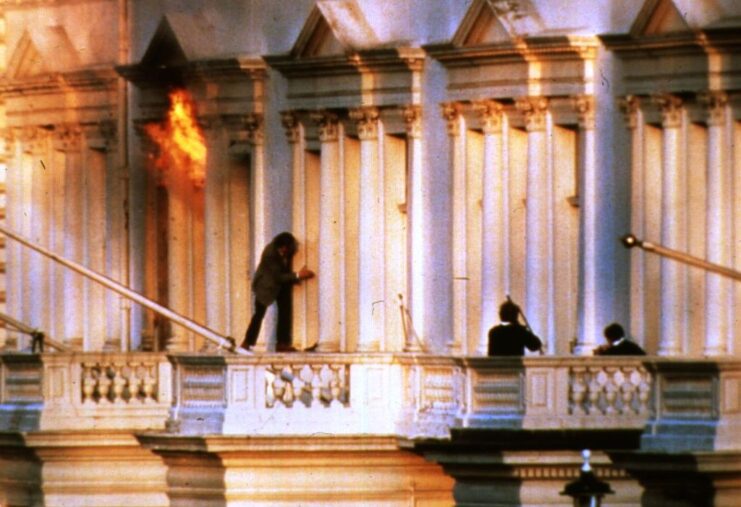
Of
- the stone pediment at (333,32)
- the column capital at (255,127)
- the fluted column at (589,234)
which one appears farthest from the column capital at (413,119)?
the column capital at (255,127)

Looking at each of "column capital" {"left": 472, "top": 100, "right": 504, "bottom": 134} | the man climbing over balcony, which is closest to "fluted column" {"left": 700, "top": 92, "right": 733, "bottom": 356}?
"column capital" {"left": 472, "top": 100, "right": 504, "bottom": 134}

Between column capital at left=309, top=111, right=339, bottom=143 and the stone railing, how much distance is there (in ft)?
12.2

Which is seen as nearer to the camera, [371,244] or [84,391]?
[84,391]

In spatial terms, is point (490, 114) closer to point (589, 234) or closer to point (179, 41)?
point (589, 234)

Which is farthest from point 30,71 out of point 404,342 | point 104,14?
point 404,342

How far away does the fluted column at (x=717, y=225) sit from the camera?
50344mm

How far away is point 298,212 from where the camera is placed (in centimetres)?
5662

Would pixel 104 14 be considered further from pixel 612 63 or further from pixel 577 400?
pixel 577 400

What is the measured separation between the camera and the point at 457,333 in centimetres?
5397

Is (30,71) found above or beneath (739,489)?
above

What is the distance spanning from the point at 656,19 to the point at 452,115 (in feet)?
11.6

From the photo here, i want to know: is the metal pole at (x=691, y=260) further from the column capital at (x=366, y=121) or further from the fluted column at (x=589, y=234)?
the column capital at (x=366, y=121)

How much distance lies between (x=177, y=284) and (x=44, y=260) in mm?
3215

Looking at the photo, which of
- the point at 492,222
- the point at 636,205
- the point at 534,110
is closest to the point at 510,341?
the point at 636,205
